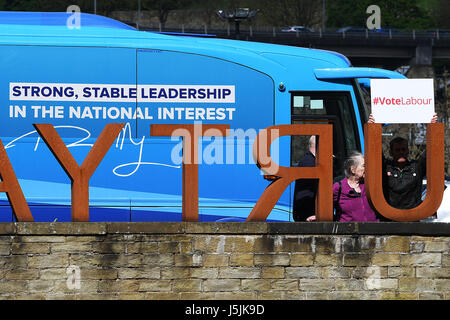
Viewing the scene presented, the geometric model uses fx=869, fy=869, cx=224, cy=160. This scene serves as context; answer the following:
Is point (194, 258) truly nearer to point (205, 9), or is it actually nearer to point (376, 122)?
point (376, 122)

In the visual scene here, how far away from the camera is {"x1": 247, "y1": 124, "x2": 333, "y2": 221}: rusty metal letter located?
8.68 meters

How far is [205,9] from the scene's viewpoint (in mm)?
98062

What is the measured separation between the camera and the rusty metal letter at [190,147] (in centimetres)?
853

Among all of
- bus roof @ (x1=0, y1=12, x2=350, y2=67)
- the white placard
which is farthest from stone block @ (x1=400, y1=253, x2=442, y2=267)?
bus roof @ (x1=0, y1=12, x2=350, y2=67)

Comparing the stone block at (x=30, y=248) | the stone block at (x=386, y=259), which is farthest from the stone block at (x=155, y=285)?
the stone block at (x=386, y=259)

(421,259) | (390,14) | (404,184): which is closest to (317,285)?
(421,259)

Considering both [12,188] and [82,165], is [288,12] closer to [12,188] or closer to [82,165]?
[82,165]

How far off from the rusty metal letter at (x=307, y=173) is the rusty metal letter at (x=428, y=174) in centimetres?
39

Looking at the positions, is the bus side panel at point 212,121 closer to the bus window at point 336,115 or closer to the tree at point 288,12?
the bus window at point 336,115

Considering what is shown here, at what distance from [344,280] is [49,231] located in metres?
2.92

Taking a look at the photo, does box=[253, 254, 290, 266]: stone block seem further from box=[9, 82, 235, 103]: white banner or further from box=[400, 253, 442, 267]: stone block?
box=[9, 82, 235, 103]: white banner

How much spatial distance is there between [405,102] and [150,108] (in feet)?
11.2

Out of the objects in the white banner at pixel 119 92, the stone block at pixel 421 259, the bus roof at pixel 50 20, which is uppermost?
the bus roof at pixel 50 20
